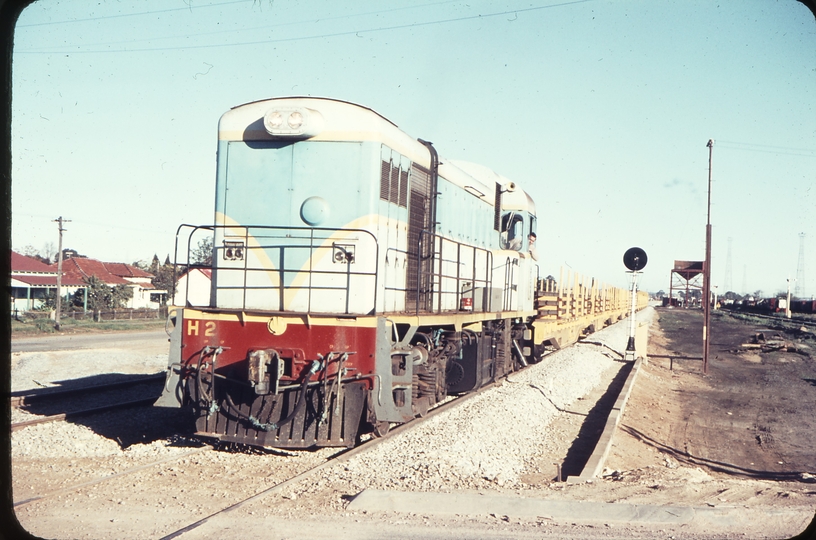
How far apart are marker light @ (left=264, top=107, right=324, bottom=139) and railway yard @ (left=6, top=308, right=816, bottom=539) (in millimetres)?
3608

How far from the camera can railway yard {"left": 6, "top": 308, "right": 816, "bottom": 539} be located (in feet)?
16.4

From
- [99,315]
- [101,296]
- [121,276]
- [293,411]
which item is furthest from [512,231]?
[121,276]

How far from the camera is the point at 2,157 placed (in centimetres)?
448

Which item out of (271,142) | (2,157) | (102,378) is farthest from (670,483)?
(102,378)

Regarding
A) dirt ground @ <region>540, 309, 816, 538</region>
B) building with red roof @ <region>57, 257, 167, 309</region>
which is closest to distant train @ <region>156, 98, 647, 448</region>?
dirt ground @ <region>540, 309, 816, 538</region>

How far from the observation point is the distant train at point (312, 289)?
7098mm

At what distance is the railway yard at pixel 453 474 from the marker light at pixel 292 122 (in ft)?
11.8

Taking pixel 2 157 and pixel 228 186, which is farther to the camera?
pixel 228 186

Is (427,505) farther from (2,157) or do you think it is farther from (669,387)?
(669,387)

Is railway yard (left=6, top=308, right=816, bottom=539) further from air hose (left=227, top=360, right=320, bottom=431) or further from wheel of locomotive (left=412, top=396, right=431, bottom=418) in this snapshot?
air hose (left=227, top=360, right=320, bottom=431)

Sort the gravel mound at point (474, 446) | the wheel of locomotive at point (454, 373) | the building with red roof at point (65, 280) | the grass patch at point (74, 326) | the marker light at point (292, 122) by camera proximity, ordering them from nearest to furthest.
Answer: the gravel mound at point (474, 446) → the marker light at point (292, 122) → the wheel of locomotive at point (454, 373) → the grass patch at point (74, 326) → the building with red roof at point (65, 280)

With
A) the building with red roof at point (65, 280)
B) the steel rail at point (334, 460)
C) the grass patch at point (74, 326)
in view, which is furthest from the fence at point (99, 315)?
the steel rail at point (334, 460)

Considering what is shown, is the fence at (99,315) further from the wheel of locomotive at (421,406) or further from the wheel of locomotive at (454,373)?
the wheel of locomotive at (421,406)

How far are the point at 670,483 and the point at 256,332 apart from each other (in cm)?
448
